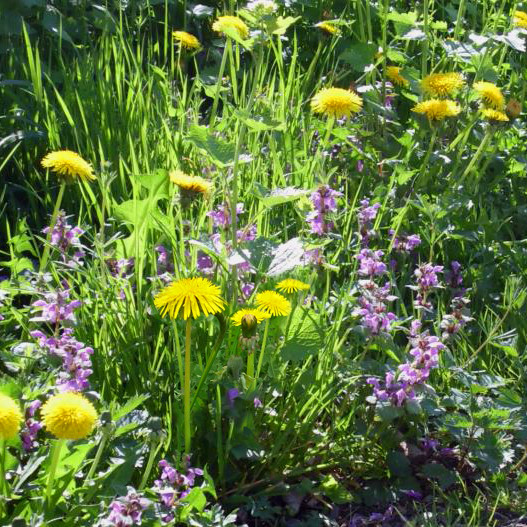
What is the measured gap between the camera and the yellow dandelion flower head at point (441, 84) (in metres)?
2.62

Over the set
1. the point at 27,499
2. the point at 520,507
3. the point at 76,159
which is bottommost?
the point at 520,507

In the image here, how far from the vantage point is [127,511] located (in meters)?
1.42

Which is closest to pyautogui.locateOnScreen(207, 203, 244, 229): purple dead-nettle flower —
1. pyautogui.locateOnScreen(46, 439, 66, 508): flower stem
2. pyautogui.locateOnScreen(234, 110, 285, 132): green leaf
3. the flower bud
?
pyautogui.locateOnScreen(234, 110, 285, 132): green leaf

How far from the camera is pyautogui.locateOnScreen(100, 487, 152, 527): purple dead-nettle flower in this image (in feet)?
4.61

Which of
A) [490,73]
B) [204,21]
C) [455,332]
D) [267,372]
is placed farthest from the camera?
[204,21]

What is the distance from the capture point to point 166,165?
2.52m

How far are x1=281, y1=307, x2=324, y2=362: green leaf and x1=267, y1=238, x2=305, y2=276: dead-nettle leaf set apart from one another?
4.0 inches

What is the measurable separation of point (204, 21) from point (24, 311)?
236cm

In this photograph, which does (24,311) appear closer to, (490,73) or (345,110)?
(345,110)

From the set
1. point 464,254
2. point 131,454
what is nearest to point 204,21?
point 464,254

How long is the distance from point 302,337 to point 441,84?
3.62 ft

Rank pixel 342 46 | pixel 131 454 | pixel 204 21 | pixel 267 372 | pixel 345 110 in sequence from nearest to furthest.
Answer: pixel 131 454 < pixel 267 372 < pixel 345 110 < pixel 342 46 < pixel 204 21

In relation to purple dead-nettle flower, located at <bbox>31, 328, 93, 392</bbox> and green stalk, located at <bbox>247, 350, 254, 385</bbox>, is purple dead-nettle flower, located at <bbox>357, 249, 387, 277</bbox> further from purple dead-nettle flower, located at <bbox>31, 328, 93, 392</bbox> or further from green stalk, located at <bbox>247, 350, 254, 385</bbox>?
purple dead-nettle flower, located at <bbox>31, 328, 93, 392</bbox>

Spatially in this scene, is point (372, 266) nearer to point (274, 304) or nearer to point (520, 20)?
point (274, 304)
